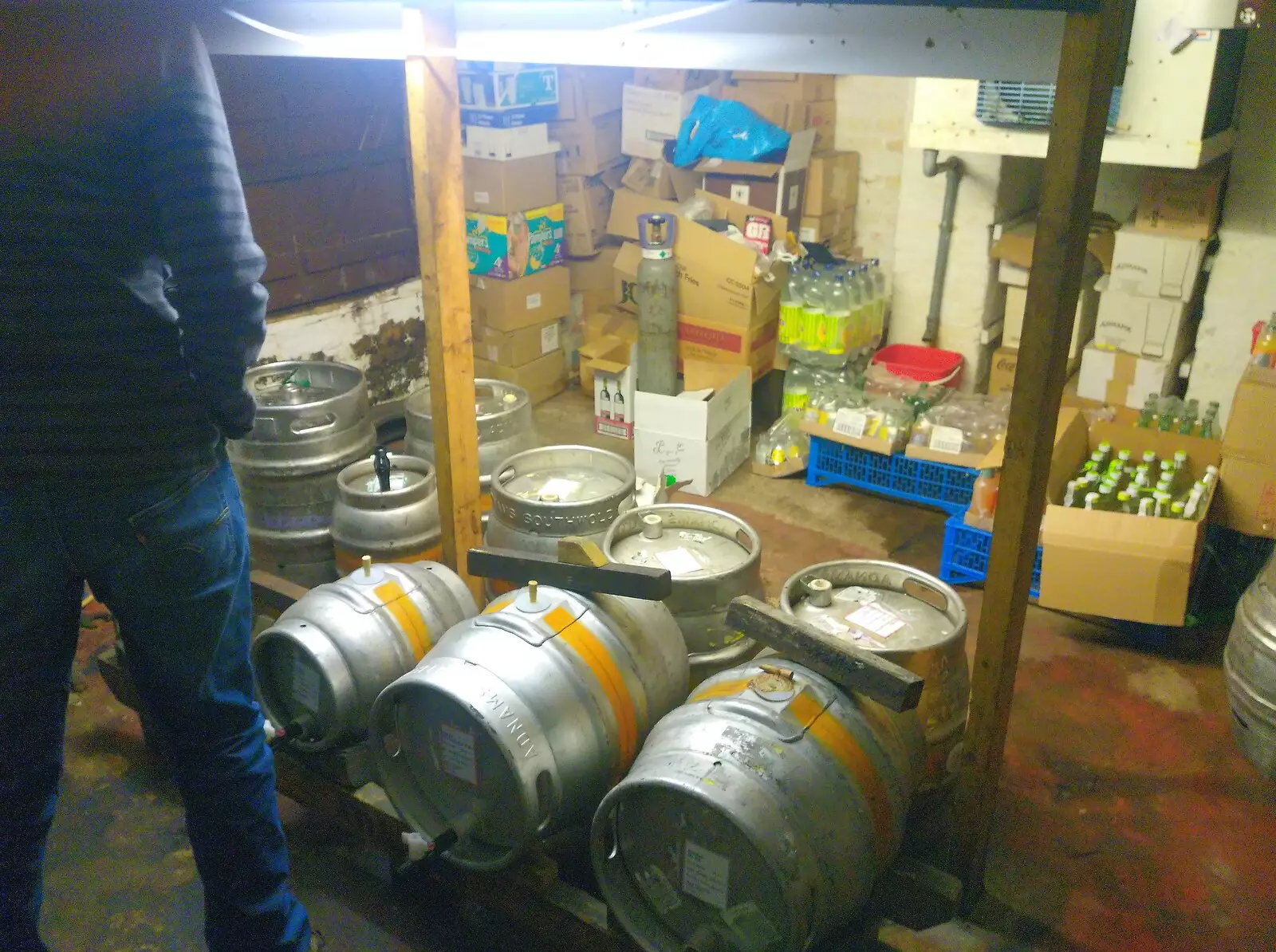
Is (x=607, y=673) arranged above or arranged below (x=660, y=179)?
below

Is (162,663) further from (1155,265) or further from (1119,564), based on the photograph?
(1155,265)

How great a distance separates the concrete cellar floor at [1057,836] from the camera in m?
2.17

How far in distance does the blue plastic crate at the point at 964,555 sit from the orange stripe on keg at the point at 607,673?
1.91 metres

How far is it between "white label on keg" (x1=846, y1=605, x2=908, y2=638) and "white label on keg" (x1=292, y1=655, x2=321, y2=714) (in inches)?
44.1

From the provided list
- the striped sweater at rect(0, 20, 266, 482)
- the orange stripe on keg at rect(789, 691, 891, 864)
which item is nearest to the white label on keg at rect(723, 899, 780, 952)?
the orange stripe on keg at rect(789, 691, 891, 864)

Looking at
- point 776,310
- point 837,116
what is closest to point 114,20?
point 776,310

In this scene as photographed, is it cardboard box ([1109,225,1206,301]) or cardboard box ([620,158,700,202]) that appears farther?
cardboard box ([620,158,700,202])

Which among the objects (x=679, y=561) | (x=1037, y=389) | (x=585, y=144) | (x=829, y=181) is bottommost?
(x=679, y=561)

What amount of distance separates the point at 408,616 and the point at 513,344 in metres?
2.98

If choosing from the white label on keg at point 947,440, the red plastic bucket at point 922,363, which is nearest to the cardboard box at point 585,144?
the red plastic bucket at point 922,363

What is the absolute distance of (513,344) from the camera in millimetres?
4938

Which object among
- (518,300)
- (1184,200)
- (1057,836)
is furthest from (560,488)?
(1184,200)

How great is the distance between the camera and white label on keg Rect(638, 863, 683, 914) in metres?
1.69

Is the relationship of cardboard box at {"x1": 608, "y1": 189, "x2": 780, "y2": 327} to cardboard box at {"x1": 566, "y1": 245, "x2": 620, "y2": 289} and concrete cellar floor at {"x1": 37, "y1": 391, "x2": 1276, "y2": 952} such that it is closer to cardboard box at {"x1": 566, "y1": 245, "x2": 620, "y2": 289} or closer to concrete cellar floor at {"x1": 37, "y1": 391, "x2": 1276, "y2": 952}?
cardboard box at {"x1": 566, "y1": 245, "x2": 620, "y2": 289}
